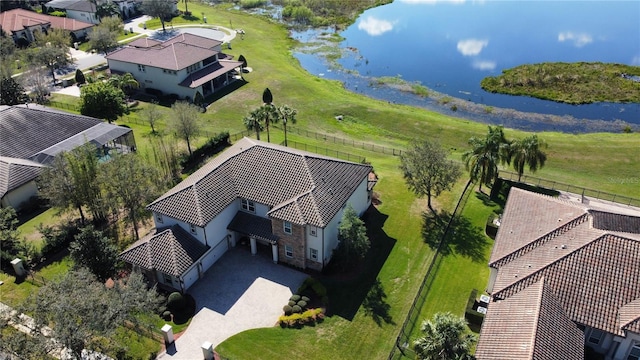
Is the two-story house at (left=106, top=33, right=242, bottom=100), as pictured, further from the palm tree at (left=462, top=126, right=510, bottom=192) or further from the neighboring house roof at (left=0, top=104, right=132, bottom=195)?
the palm tree at (left=462, top=126, right=510, bottom=192)

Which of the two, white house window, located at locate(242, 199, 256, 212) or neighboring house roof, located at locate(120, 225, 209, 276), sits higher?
white house window, located at locate(242, 199, 256, 212)

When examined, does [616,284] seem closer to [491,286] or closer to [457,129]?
[491,286]

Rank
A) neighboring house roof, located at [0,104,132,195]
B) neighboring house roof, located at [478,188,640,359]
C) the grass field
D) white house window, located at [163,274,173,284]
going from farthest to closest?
neighboring house roof, located at [0,104,132,195] → white house window, located at [163,274,173,284] → the grass field → neighboring house roof, located at [478,188,640,359]

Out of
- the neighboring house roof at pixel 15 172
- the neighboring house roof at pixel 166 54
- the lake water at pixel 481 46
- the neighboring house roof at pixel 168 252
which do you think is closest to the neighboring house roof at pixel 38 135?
the neighboring house roof at pixel 15 172

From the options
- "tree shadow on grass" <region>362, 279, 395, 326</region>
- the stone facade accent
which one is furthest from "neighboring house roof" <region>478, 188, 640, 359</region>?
the stone facade accent

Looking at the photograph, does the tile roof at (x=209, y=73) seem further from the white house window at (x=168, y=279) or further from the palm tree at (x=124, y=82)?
the white house window at (x=168, y=279)

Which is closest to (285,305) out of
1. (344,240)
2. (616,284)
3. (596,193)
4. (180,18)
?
(344,240)
